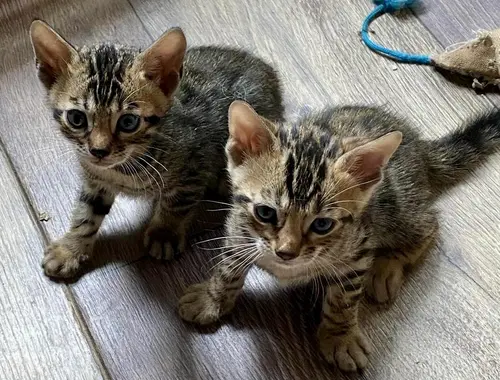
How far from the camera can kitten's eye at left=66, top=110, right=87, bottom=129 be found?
145 centimetres

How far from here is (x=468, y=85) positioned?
6.41ft

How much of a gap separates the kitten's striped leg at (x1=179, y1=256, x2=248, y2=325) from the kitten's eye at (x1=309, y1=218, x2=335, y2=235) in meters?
0.25

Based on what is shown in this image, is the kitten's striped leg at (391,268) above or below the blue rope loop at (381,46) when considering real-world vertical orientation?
below

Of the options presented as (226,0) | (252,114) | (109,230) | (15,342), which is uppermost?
(252,114)

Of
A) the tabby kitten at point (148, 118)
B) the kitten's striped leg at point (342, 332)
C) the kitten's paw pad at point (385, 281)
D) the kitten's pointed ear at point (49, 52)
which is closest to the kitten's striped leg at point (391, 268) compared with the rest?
the kitten's paw pad at point (385, 281)

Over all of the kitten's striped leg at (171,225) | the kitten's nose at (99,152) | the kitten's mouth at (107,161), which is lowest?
the kitten's striped leg at (171,225)

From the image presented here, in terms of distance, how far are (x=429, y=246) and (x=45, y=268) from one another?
847mm

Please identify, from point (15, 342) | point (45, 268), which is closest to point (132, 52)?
point (45, 268)

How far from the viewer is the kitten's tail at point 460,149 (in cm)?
175

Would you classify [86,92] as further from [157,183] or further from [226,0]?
[226,0]

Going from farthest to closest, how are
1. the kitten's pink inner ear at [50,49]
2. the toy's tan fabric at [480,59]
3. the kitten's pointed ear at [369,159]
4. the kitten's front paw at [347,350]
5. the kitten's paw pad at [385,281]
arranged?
the toy's tan fabric at [480,59] → the kitten's paw pad at [385,281] → the kitten's front paw at [347,350] → the kitten's pink inner ear at [50,49] → the kitten's pointed ear at [369,159]

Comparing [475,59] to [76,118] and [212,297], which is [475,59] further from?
[76,118]

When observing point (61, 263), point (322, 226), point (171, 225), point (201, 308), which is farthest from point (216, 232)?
point (322, 226)

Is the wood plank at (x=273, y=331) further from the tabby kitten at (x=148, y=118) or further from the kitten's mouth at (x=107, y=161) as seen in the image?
the kitten's mouth at (x=107, y=161)
